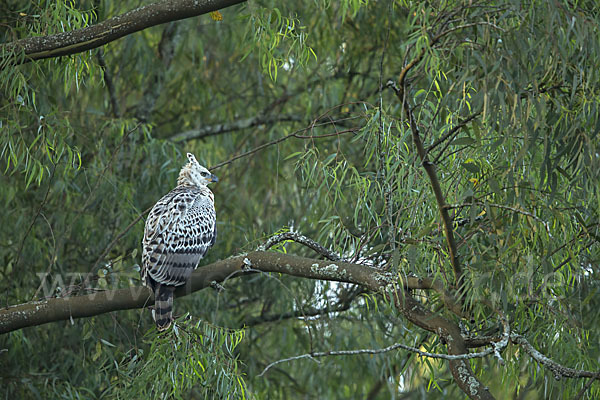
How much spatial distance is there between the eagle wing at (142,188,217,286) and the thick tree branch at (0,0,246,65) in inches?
41.2

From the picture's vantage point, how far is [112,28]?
3.78 metres

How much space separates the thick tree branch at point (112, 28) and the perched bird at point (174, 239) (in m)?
1.05

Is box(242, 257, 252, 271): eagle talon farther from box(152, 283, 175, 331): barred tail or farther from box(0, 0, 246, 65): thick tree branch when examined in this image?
box(0, 0, 246, 65): thick tree branch

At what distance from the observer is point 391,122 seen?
156 inches

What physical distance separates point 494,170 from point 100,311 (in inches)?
65.6

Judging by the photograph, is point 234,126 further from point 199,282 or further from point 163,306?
point 199,282

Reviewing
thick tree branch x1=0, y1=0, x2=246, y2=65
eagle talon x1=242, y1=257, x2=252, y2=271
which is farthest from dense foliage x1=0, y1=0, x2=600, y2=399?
eagle talon x1=242, y1=257, x2=252, y2=271

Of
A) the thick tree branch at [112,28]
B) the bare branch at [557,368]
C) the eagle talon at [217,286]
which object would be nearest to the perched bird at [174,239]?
the eagle talon at [217,286]

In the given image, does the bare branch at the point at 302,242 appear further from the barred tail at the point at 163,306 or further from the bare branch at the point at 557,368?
the bare branch at the point at 557,368

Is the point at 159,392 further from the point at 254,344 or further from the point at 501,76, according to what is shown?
the point at 254,344

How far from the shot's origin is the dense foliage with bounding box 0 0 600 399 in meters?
3.11

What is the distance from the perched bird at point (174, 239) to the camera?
165 inches

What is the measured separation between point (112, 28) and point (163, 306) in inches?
48.7

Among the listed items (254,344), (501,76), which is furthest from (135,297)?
(254,344)
